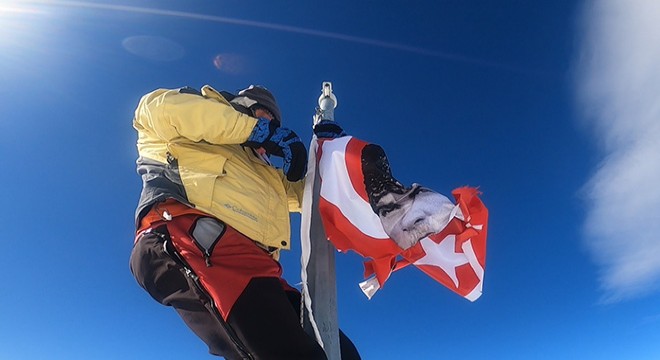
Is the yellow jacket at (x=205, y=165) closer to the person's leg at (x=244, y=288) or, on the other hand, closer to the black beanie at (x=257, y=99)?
the person's leg at (x=244, y=288)

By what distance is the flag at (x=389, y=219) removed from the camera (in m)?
3.21

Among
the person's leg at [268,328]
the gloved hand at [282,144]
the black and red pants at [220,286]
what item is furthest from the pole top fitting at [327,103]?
the person's leg at [268,328]

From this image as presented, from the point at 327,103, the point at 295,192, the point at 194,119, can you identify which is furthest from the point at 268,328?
the point at 327,103

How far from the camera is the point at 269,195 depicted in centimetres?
319

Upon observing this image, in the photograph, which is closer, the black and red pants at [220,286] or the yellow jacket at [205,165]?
the black and red pants at [220,286]

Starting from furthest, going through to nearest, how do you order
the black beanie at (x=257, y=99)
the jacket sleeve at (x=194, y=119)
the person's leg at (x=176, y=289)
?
the black beanie at (x=257, y=99) → the jacket sleeve at (x=194, y=119) → the person's leg at (x=176, y=289)

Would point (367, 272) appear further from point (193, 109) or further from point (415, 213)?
point (193, 109)

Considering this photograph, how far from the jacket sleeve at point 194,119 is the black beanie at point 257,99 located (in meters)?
0.55

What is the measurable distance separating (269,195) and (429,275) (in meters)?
1.61

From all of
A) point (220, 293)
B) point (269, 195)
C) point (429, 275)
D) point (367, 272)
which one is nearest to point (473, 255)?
point (429, 275)

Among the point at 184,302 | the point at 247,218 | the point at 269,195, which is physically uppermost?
the point at 269,195

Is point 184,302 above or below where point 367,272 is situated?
below

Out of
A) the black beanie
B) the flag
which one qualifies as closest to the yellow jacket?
the black beanie

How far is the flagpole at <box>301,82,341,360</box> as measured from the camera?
2852mm
